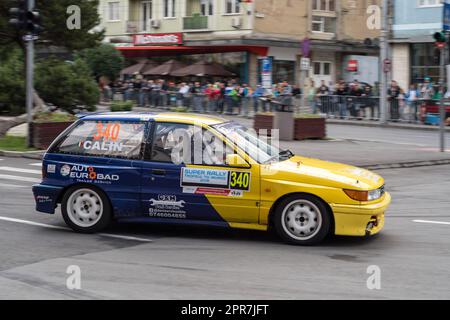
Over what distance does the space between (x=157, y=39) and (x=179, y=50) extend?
70.6 inches

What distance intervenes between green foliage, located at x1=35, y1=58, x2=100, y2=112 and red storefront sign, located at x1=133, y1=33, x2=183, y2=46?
68.4ft

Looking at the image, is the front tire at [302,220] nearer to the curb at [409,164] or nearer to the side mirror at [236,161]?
the side mirror at [236,161]

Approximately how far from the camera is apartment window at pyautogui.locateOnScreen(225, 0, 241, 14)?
149 ft

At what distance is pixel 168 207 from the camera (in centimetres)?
875

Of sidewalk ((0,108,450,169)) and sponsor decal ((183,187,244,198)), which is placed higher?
sidewalk ((0,108,450,169))

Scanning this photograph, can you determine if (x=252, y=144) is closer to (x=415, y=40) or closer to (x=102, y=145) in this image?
(x=102, y=145)

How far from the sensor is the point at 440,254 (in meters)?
8.03

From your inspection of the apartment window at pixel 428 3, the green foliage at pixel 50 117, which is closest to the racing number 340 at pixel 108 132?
the green foliage at pixel 50 117

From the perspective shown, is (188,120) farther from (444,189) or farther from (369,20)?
(369,20)

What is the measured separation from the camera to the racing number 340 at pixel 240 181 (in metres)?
8.50

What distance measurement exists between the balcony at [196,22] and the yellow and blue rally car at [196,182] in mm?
38410

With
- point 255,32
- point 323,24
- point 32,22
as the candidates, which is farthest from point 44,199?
point 323,24

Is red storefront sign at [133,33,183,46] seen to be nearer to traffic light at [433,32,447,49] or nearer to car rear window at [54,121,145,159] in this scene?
traffic light at [433,32,447,49]

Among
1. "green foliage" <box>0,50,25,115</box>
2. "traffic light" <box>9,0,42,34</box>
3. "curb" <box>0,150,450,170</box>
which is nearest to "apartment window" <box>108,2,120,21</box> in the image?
"green foliage" <box>0,50,25,115</box>
